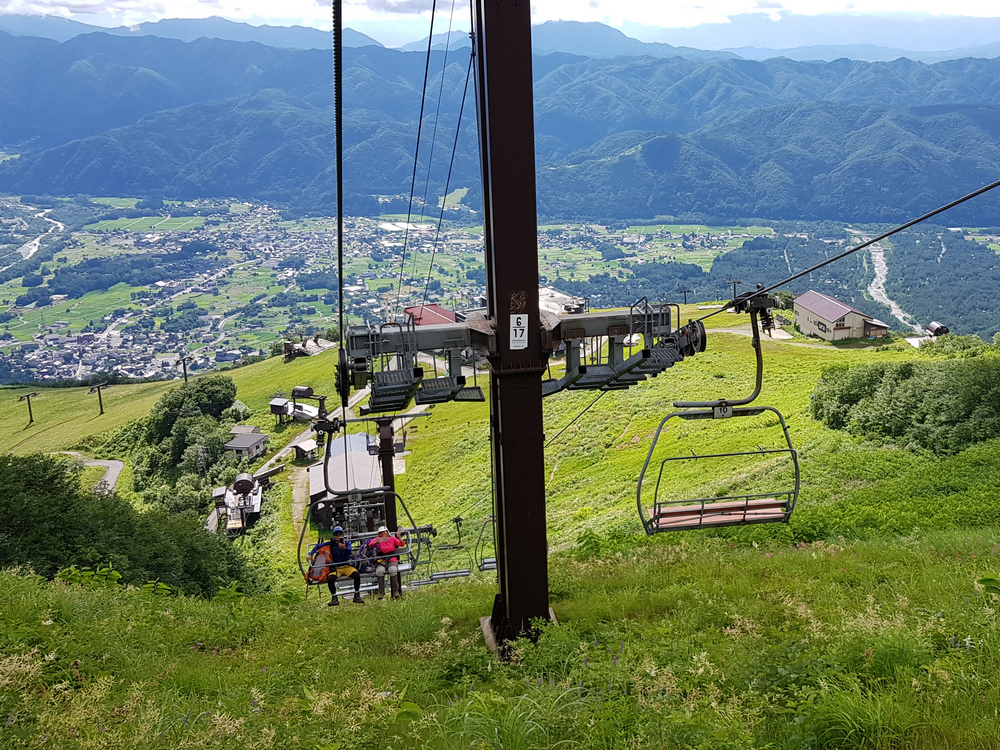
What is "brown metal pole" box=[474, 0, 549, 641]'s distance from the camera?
6371 mm

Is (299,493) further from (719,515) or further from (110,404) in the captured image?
(110,404)

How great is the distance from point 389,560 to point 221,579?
8.69m

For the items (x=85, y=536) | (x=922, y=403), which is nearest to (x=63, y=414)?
(x=85, y=536)

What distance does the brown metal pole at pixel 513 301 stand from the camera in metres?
6.37

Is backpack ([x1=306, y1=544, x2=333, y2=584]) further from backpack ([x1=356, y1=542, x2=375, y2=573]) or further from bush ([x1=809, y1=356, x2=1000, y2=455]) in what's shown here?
bush ([x1=809, y1=356, x2=1000, y2=455])

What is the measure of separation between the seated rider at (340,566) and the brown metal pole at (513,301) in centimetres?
353

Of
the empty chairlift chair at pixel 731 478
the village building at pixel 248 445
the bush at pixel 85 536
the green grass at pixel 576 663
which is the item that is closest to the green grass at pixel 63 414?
the village building at pixel 248 445

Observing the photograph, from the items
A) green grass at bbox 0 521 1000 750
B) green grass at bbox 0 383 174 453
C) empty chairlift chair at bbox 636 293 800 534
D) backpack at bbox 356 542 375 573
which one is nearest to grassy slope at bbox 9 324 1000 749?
green grass at bbox 0 521 1000 750

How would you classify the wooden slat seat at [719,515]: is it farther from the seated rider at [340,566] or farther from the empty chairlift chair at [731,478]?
the seated rider at [340,566]

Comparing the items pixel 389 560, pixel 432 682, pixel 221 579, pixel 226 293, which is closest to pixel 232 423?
pixel 221 579

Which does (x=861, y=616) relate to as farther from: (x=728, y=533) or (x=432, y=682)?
(x=728, y=533)

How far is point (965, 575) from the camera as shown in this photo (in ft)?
25.1

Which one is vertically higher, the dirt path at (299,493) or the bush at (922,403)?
the bush at (922,403)

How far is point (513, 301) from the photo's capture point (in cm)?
668
